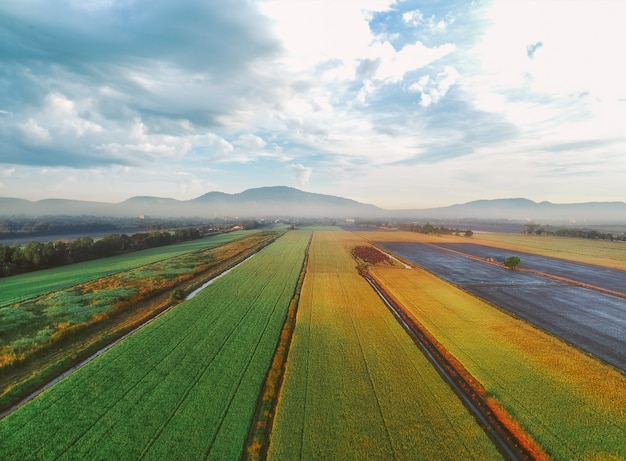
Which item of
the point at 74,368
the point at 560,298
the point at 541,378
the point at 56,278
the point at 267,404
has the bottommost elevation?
the point at 74,368

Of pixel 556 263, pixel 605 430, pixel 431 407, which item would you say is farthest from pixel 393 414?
pixel 556 263

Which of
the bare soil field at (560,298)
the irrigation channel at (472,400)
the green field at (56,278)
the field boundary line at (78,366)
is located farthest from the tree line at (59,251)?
the bare soil field at (560,298)

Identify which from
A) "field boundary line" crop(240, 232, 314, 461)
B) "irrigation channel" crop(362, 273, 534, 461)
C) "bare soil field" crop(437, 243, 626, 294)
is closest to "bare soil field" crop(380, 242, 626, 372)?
"bare soil field" crop(437, 243, 626, 294)

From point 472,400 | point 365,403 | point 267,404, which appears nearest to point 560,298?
point 472,400

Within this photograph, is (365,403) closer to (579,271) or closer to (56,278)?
(56,278)

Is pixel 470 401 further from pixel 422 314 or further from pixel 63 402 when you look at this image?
pixel 63 402

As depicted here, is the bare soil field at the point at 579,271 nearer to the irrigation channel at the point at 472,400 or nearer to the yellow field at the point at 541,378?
the yellow field at the point at 541,378
